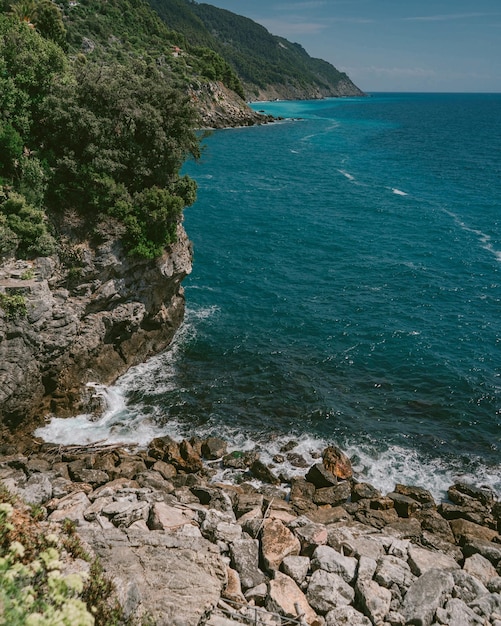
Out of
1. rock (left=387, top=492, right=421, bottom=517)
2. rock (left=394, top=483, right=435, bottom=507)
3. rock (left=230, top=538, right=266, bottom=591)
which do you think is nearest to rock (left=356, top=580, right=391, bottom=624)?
rock (left=230, top=538, right=266, bottom=591)

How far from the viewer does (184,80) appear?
452 ft

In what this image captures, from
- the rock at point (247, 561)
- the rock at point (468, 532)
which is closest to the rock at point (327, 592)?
the rock at point (247, 561)

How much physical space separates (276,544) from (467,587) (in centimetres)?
718

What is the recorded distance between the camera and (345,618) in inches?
590

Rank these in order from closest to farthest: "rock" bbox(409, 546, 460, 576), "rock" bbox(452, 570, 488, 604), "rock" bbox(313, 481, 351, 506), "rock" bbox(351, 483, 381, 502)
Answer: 1. "rock" bbox(452, 570, 488, 604)
2. "rock" bbox(409, 546, 460, 576)
3. "rock" bbox(313, 481, 351, 506)
4. "rock" bbox(351, 483, 381, 502)

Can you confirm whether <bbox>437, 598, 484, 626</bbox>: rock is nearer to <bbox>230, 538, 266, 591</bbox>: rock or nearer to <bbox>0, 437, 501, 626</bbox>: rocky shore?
<bbox>0, 437, 501, 626</bbox>: rocky shore

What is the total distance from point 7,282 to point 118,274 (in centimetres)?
782

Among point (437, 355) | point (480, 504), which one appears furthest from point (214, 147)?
point (480, 504)

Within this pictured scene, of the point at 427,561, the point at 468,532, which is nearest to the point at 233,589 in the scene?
the point at 427,561

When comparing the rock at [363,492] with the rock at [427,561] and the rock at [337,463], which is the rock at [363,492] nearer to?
the rock at [337,463]

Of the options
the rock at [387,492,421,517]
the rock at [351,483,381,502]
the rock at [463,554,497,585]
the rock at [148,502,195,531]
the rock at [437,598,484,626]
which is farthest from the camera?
the rock at [351,483,381,502]

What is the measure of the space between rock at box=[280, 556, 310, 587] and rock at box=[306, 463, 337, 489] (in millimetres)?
7478

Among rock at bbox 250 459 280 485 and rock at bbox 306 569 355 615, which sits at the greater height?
rock at bbox 306 569 355 615

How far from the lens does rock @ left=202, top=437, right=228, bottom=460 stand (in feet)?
87.0
